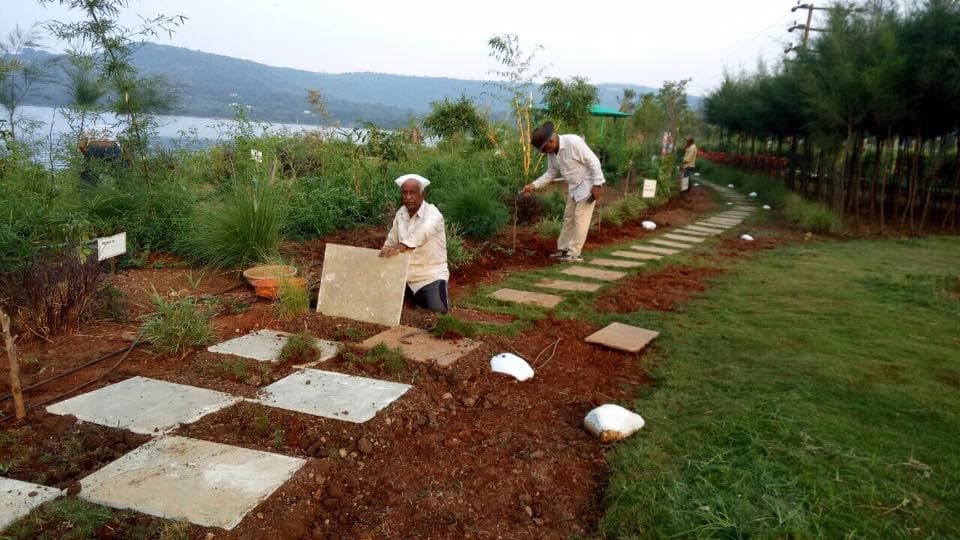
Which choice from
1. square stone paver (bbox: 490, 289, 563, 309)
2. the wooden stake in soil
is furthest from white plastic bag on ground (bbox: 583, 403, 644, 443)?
the wooden stake in soil

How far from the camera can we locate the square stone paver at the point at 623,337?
13.0 feet

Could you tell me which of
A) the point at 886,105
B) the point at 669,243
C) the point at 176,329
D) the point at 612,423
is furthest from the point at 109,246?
the point at 886,105

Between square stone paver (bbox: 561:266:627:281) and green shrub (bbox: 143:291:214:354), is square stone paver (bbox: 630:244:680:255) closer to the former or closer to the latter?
square stone paver (bbox: 561:266:627:281)

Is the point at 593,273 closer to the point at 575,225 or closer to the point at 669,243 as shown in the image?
the point at 575,225

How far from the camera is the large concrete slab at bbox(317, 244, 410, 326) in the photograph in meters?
4.03

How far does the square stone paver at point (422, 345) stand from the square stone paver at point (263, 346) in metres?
0.22

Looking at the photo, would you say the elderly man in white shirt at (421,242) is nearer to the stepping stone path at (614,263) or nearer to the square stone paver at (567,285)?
the square stone paver at (567,285)

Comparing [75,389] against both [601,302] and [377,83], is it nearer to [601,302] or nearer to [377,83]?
[601,302]

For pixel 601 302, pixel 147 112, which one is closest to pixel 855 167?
pixel 601 302

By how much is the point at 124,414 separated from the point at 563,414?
2.06 meters

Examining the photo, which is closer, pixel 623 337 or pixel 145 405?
pixel 145 405

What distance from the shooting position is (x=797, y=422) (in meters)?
2.74

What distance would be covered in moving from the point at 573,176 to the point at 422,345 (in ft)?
11.8

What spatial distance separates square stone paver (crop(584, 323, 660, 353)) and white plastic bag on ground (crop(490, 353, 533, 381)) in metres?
0.78
